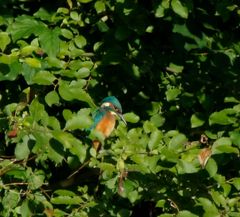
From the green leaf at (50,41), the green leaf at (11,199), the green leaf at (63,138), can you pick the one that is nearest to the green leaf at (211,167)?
the green leaf at (63,138)

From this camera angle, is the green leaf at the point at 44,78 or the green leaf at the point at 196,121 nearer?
the green leaf at the point at 44,78

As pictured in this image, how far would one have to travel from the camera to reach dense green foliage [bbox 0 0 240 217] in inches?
83.0

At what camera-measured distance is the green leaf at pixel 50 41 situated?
8.51 feet

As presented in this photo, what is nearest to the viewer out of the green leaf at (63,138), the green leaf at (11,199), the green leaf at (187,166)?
the green leaf at (63,138)

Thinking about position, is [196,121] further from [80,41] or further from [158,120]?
[80,41]

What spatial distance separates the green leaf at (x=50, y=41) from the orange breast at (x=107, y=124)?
0.40 metres

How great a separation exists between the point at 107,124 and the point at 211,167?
583 mm

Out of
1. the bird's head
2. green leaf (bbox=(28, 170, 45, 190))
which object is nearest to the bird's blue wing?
the bird's head

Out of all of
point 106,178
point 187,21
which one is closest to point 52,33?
point 187,21

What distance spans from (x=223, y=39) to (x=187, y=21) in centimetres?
28

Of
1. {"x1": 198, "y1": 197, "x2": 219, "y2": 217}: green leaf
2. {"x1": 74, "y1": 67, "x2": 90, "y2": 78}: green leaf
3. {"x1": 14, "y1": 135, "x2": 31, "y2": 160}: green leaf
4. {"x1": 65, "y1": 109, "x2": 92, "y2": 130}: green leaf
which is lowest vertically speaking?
{"x1": 198, "y1": 197, "x2": 219, "y2": 217}: green leaf

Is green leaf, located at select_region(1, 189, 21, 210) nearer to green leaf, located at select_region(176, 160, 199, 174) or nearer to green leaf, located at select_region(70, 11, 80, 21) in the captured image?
green leaf, located at select_region(176, 160, 199, 174)

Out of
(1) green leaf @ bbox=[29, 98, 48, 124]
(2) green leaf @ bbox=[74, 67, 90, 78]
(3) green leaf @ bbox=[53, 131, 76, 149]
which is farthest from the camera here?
(2) green leaf @ bbox=[74, 67, 90, 78]

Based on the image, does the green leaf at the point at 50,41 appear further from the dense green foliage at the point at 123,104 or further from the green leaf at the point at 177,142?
the green leaf at the point at 177,142
